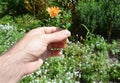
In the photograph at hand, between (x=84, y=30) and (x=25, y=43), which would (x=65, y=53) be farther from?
(x=25, y=43)

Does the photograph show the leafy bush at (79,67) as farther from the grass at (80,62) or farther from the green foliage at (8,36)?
the green foliage at (8,36)

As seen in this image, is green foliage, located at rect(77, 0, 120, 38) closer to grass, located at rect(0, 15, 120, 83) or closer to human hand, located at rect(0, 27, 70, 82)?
grass, located at rect(0, 15, 120, 83)

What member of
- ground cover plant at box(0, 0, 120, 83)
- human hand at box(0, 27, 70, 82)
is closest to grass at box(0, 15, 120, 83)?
ground cover plant at box(0, 0, 120, 83)

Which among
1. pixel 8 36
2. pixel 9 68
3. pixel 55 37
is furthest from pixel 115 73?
pixel 9 68

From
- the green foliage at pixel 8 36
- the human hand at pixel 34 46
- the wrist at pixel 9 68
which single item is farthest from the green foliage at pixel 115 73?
the wrist at pixel 9 68

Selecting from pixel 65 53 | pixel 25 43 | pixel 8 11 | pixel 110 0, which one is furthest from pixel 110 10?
pixel 25 43
